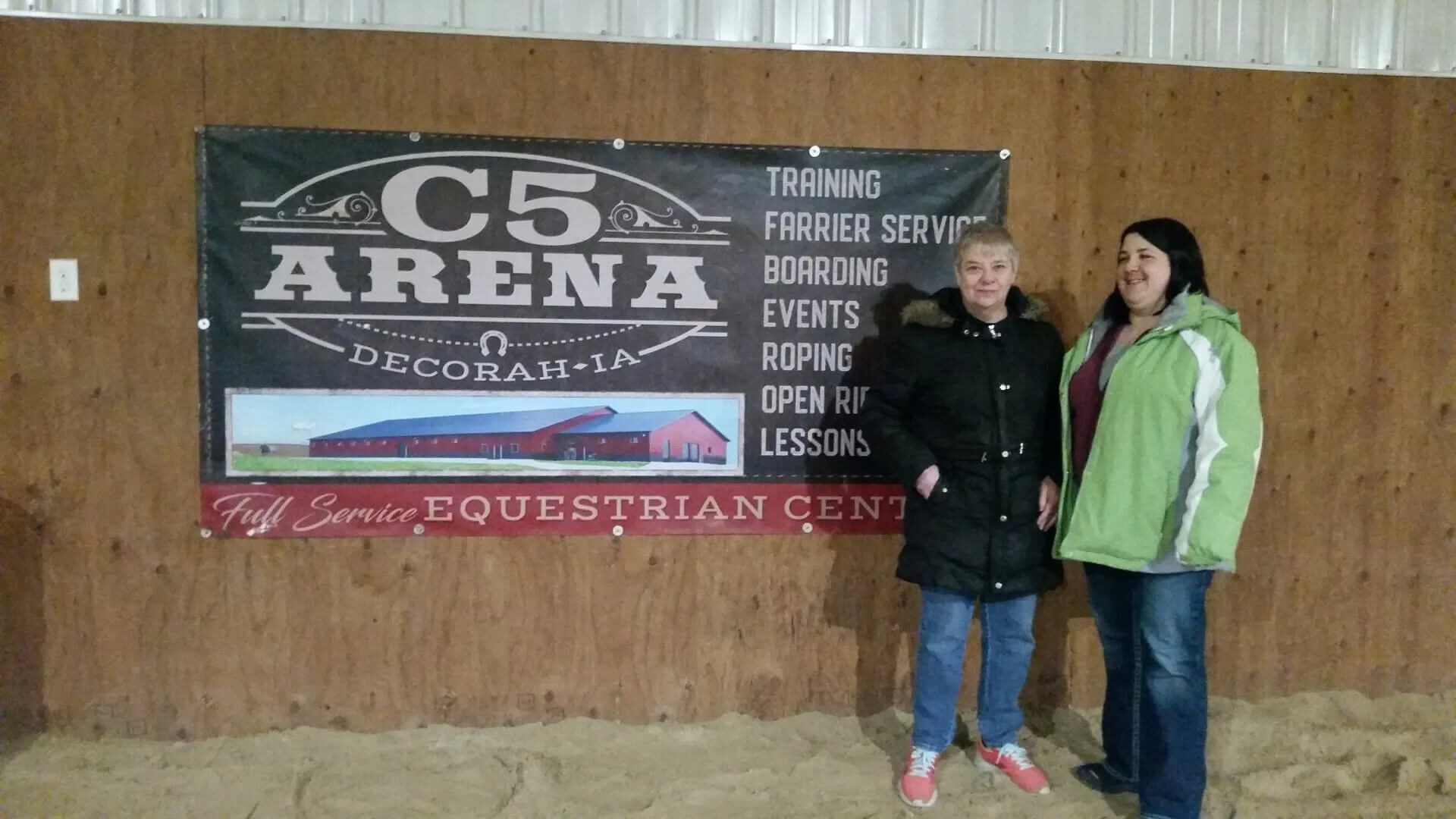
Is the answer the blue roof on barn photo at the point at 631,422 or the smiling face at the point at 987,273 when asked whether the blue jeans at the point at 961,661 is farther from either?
the blue roof on barn photo at the point at 631,422

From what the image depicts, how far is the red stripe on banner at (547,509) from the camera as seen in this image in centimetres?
261

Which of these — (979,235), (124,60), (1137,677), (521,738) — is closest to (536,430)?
(521,738)

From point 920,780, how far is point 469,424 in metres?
1.50

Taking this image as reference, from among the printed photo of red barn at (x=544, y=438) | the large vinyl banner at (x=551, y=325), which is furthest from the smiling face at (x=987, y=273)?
the printed photo of red barn at (x=544, y=438)

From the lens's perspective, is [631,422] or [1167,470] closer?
[1167,470]

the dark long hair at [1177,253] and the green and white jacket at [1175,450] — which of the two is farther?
the dark long hair at [1177,253]

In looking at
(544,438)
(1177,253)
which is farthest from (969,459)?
(544,438)

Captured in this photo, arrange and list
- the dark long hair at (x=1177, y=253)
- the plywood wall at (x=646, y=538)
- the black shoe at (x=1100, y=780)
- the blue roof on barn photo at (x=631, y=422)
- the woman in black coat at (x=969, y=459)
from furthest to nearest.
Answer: the blue roof on barn photo at (x=631, y=422), the plywood wall at (x=646, y=538), the black shoe at (x=1100, y=780), the woman in black coat at (x=969, y=459), the dark long hair at (x=1177, y=253)

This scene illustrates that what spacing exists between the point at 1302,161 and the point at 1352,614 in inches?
54.3

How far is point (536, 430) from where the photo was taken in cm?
264

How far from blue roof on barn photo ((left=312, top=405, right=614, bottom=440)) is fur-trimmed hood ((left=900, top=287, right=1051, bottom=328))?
2.92 ft

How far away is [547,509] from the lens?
2670mm

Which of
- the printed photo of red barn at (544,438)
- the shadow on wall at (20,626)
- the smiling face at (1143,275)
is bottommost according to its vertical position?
the shadow on wall at (20,626)

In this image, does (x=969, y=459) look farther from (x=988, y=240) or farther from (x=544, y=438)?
(x=544, y=438)
